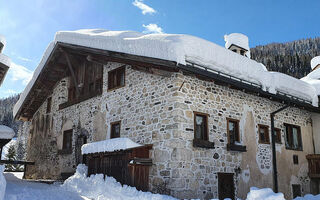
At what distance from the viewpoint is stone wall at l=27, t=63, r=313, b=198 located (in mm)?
8602

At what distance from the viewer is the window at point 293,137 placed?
12398mm

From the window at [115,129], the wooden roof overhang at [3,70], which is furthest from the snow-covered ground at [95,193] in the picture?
the wooden roof overhang at [3,70]

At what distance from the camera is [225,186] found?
372 inches

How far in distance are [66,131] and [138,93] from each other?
5490mm

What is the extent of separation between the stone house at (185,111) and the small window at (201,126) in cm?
3

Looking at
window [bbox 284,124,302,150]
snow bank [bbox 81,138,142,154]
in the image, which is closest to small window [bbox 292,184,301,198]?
window [bbox 284,124,302,150]

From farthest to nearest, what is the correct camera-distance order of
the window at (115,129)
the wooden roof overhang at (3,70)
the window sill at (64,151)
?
the window sill at (64,151) → the window at (115,129) → the wooden roof overhang at (3,70)

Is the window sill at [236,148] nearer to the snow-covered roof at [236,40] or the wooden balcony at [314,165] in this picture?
the wooden balcony at [314,165]

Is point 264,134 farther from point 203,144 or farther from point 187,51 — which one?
point 187,51

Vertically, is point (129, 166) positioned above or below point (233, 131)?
below

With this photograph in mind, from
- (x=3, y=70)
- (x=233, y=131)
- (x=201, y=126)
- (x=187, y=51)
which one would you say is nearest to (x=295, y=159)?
(x=233, y=131)

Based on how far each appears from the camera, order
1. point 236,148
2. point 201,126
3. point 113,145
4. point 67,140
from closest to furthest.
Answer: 1. point 113,145
2. point 201,126
3. point 236,148
4. point 67,140

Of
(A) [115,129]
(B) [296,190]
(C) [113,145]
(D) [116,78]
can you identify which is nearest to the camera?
(C) [113,145]

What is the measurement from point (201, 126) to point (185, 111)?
34.1 inches
